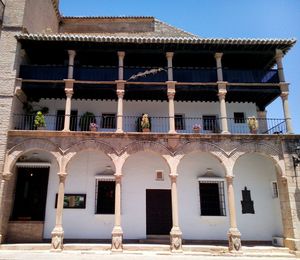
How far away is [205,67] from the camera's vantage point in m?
16.7

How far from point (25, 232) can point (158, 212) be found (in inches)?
252

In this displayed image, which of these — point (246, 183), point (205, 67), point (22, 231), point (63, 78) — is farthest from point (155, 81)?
point (22, 231)

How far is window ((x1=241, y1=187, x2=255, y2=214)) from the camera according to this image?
14.8 m

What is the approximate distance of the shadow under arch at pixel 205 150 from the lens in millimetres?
13664

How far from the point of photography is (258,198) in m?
15.1

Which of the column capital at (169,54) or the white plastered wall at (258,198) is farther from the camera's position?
the column capital at (169,54)

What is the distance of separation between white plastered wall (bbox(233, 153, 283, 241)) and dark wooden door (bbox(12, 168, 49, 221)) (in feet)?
32.1

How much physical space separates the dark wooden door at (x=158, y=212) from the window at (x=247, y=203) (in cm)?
375

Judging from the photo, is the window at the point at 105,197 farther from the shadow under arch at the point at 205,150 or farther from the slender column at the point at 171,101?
the slender column at the point at 171,101

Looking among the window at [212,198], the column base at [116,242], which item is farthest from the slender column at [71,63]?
the window at [212,198]

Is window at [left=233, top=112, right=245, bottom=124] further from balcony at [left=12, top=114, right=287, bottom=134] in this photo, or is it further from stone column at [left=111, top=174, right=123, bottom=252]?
stone column at [left=111, top=174, right=123, bottom=252]

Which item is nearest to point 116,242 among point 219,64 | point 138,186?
point 138,186

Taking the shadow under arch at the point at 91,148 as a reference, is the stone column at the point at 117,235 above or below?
below

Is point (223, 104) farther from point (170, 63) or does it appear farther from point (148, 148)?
point (148, 148)
